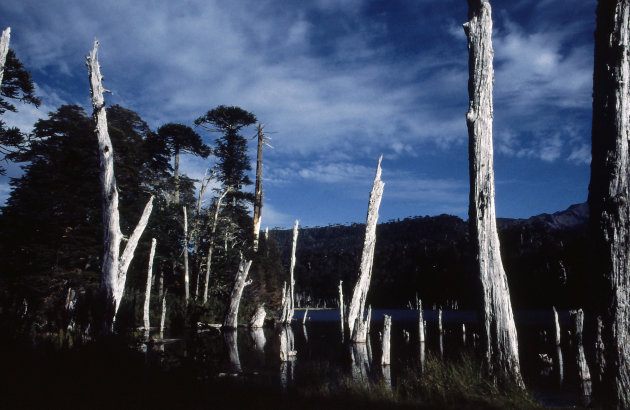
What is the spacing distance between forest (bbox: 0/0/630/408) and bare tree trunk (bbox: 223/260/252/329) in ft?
0.30

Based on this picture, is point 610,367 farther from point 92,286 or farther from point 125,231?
point 125,231

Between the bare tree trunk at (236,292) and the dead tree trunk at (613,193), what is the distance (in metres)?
21.5

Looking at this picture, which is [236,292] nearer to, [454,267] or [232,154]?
[232,154]

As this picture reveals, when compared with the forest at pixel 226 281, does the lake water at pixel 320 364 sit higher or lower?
lower

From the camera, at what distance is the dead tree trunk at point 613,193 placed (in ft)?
17.8

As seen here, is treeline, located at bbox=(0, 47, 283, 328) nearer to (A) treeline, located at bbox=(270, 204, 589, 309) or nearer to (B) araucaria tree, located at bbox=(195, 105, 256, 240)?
(B) araucaria tree, located at bbox=(195, 105, 256, 240)

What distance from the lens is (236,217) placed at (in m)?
37.1

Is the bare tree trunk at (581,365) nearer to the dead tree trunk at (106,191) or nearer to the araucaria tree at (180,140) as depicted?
the dead tree trunk at (106,191)

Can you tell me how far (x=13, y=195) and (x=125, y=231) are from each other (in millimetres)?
5199

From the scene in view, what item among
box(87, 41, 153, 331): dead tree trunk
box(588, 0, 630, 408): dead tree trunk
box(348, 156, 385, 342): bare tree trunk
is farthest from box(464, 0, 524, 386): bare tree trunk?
box(348, 156, 385, 342): bare tree trunk

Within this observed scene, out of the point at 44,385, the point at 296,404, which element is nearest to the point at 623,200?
the point at 296,404

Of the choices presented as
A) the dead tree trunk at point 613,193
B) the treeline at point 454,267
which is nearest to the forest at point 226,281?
the dead tree trunk at point 613,193

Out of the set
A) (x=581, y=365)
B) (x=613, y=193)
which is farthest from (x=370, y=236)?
(x=613, y=193)

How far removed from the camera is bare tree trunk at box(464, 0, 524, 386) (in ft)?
23.9
